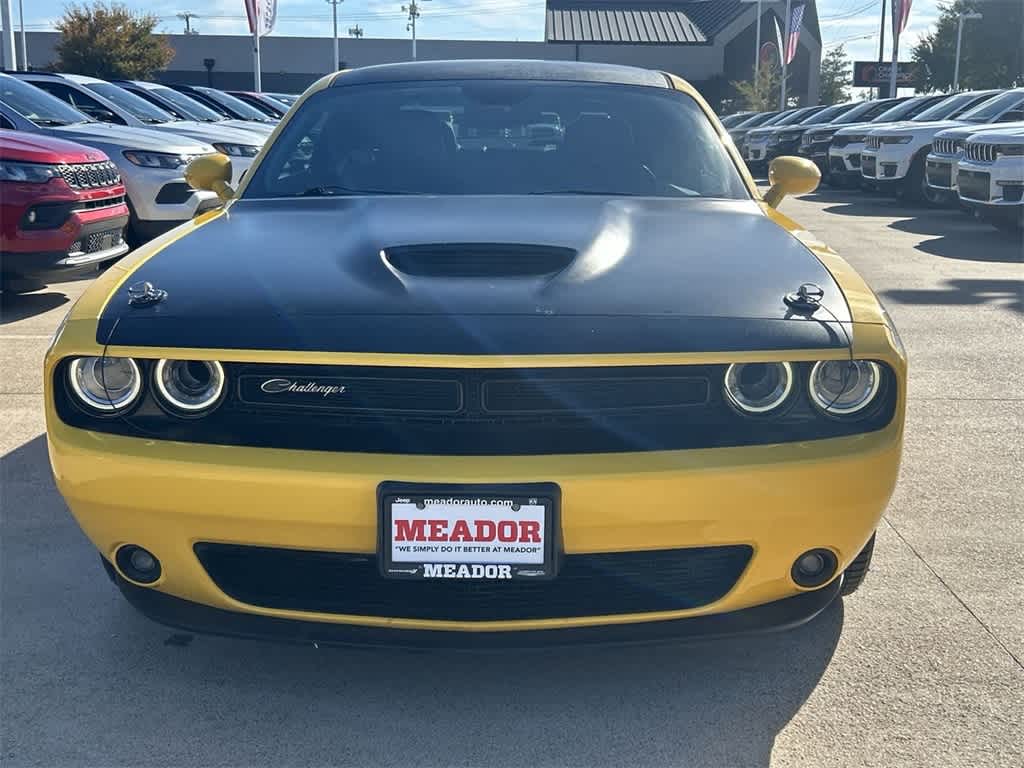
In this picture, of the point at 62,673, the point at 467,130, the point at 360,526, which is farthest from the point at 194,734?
the point at 467,130

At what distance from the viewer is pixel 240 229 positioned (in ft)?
9.60

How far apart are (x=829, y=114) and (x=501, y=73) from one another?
20.3 m

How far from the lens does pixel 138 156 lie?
8836 millimetres

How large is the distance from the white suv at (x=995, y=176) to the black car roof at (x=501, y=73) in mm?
7657

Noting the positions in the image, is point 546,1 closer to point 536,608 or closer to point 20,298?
point 20,298

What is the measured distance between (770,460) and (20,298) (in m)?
6.58

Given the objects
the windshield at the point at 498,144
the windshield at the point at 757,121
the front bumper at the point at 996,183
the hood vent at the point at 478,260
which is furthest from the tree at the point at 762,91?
the hood vent at the point at 478,260

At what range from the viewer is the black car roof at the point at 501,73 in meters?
3.80

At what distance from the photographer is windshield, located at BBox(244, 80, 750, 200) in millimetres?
3412

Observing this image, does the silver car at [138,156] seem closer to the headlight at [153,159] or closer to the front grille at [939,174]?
the headlight at [153,159]

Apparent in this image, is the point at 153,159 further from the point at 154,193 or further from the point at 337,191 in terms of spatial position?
the point at 337,191

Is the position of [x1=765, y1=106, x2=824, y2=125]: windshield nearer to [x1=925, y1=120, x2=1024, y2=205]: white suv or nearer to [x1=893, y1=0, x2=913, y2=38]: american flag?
[x1=893, y1=0, x2=913, y2=38]: american flag

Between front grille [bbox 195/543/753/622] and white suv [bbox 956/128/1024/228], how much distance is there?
30.7 feet

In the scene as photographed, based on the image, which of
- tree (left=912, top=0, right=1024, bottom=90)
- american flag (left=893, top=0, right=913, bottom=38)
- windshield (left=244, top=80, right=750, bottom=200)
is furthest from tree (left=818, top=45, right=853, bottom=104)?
windshield (left=244, top=80, right=750, bottom=200)
